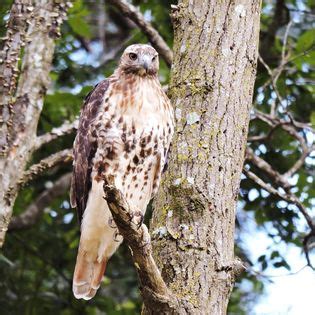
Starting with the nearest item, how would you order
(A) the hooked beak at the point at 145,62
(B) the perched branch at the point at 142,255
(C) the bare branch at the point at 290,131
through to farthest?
(B) the perched branch at the point at 142,255
(A) the hooked beak at the point at 145,62
(C) the bare branch at the point at 290,131

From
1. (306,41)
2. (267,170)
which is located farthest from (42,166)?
(306,41)

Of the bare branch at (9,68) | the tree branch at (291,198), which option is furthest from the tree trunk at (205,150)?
the bare branch at (9,68)

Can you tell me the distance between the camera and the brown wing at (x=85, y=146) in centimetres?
423

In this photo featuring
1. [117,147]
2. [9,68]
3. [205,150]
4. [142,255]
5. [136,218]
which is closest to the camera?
[142,255]

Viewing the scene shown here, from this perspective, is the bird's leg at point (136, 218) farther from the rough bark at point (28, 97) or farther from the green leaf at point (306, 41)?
the green leaf at point (306, 41)

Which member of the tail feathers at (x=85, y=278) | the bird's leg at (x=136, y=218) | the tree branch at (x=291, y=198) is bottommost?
the tail feathers at (x=85, y=278)

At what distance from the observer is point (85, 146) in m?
4.23

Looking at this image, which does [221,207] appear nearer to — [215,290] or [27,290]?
[215,290]

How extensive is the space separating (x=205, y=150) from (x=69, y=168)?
2887 millimetres

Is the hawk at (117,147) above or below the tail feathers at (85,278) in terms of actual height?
above

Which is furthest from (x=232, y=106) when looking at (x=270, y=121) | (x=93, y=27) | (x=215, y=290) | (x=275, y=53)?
(x=93, y=27)

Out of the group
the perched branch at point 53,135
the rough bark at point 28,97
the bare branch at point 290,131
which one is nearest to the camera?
the rough bark at point 28,97

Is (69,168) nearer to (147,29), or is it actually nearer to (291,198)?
(147,29)

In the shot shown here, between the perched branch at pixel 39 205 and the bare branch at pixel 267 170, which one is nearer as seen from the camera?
the bare branch at pixel 267 170
